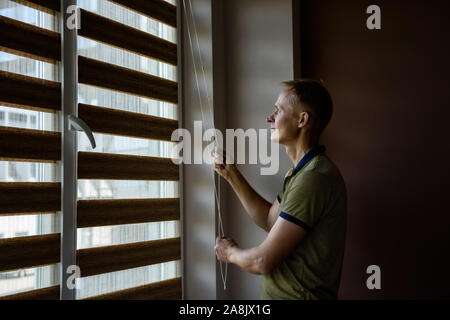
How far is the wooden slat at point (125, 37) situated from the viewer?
5.43 feet

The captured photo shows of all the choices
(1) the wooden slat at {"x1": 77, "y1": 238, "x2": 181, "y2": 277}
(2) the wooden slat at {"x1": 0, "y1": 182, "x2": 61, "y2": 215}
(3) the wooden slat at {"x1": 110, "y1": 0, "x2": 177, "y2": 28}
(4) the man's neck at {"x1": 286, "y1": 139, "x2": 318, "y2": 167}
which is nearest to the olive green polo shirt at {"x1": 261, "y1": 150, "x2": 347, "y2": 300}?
(4) the man's neck at {"x1": 286, "y1": 139, "x2": 318, "y2": 167}

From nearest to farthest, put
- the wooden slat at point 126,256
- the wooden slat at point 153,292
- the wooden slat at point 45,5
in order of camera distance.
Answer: the wooden slat at point 45,5 < the wooden slat at point 126,256 < the wooden slat at point 153,292

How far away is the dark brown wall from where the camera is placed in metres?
1.87

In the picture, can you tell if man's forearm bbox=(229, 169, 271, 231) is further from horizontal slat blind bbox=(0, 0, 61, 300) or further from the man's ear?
horizontal slat blind bbox=(0, 0, 61, 300)

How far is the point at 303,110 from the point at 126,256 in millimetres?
833

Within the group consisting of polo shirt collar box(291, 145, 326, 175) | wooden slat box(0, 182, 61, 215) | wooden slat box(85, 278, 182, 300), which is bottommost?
wooden slat box(85, 278, 182, 300)

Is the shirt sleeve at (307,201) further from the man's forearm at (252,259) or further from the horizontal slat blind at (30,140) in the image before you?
the horizontal slat blind at (30,140)

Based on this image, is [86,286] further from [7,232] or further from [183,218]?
[183,218]

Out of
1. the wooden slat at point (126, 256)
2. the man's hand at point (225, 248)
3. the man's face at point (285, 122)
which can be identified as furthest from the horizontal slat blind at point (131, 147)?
the man's face at point (285, 122)

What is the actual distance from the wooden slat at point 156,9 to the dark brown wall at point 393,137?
662mm

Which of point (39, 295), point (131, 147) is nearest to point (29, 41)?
point (131, 147)
